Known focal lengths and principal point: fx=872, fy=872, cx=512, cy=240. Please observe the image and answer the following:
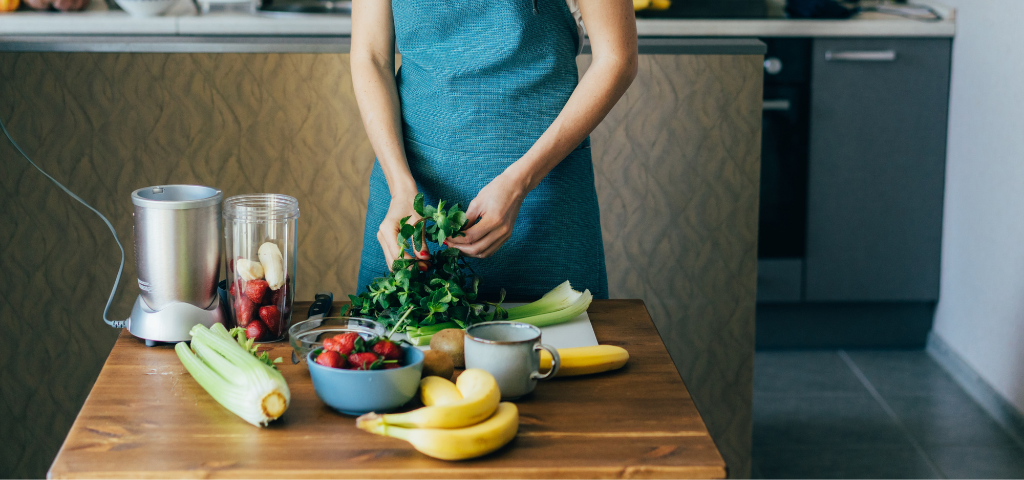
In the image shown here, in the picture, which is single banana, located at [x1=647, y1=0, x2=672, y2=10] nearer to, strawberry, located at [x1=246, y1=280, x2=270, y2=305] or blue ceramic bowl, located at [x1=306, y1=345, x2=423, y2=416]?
strawberry, located at [x1=246, y1=280, x2=270, y2=305]

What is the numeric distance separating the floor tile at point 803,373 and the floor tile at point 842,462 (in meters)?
0.40

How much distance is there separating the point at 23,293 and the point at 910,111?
2.61 meters

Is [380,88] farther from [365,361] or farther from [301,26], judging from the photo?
[301,26]

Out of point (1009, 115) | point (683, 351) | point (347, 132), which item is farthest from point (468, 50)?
point (1009, 115)

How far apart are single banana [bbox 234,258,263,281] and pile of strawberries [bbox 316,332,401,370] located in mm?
233

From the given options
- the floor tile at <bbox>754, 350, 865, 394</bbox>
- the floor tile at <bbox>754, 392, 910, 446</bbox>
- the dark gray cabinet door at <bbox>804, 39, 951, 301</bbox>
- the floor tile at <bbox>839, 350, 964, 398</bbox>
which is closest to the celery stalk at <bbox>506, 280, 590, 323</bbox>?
the floor tile at <bbox>754, 392, 910, 446</bbox>

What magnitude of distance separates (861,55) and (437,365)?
7.74 ft

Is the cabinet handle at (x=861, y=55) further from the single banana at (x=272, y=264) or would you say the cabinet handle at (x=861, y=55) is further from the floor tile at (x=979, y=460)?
the single banana at (x=272, y=264)

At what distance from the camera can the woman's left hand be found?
1122 mm

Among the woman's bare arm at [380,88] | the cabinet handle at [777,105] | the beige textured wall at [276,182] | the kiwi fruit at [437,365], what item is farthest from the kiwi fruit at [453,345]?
the cabinet handle at [777,105]

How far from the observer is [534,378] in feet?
2.90

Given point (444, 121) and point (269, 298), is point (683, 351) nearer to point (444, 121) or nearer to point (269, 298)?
point (444, 121)

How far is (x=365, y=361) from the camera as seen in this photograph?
828mm

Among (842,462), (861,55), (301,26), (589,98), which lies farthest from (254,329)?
(861,55)
